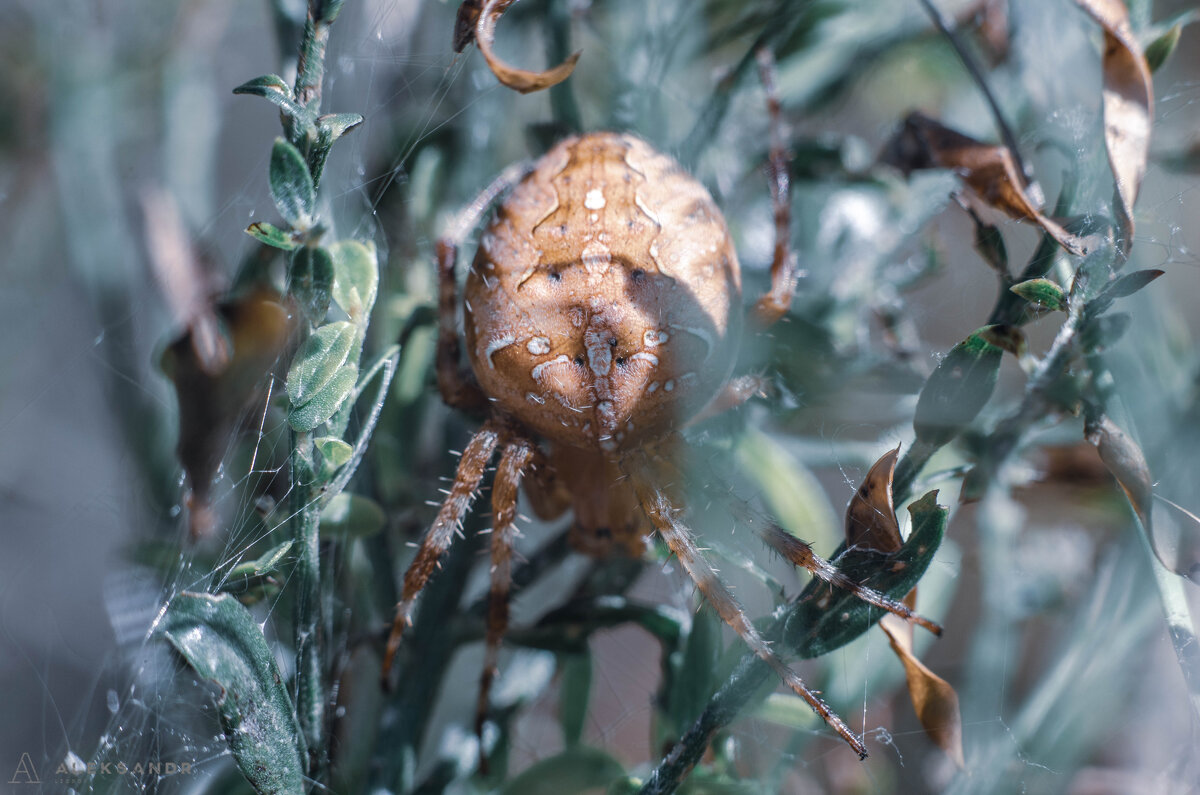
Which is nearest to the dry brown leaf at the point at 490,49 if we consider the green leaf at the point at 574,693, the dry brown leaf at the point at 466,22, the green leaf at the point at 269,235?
the dry brown leaf at the point at 466,22

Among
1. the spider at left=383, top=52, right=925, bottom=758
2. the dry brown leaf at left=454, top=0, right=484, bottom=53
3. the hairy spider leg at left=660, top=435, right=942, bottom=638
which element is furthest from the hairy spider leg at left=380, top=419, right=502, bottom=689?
the dry brown leaf at left=454, top=0, right=484, bottom=53

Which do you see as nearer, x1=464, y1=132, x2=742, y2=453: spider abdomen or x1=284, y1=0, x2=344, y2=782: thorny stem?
x1=284, y1=0, x2=344, y2=782: thorny stem

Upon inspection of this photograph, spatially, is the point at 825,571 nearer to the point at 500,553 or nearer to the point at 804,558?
the point at 804,558

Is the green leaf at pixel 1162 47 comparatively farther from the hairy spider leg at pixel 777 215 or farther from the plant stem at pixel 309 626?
the plant stem at pixel 309 626

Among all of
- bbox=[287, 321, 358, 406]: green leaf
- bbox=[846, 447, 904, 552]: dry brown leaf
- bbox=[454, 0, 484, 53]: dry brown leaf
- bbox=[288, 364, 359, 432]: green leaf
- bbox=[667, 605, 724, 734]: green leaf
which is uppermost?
bbox=[454, 0, 484, 53]: dry brown leaf

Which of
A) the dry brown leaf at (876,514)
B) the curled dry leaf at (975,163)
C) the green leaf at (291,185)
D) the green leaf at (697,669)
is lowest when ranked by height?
the green leaf at (697,669)

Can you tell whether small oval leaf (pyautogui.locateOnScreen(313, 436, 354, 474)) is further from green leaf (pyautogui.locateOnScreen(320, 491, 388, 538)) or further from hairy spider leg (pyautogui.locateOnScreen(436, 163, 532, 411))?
hairy spider leg (pyautogui.locateOnScreen(436, 163, 532, 411))
